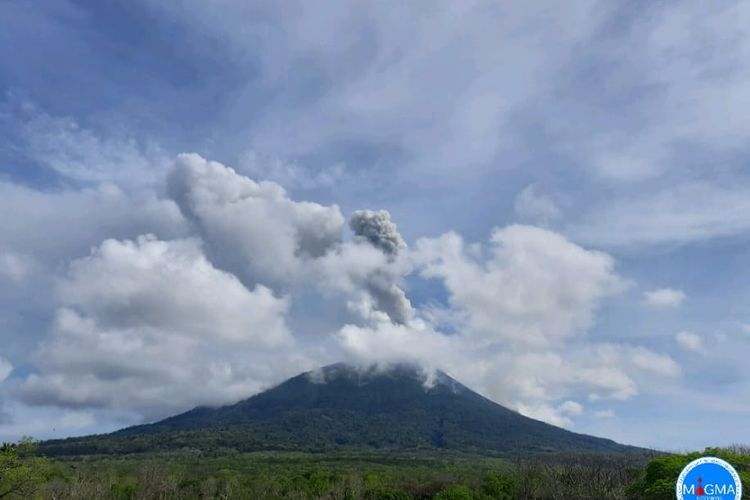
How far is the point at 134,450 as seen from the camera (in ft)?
589

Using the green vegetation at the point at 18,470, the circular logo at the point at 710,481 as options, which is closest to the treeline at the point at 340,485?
the green vegetation at the point at 18,470

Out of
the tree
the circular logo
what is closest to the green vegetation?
the tree

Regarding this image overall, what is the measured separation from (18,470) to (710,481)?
4241cm

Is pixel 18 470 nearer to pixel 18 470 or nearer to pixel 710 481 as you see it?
pixel 18 470

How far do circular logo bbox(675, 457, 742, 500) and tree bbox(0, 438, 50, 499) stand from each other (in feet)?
135

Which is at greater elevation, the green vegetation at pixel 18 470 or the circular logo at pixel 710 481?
the circular logo at pixel 710 481

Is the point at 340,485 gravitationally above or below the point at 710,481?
below

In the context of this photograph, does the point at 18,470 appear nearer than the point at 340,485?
Yes

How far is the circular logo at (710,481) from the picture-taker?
11148mm

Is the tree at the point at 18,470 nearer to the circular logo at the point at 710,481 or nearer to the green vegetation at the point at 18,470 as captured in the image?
the green vegetation at the point at 18,470

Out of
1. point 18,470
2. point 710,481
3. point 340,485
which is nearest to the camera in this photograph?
point 710,481

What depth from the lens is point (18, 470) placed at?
4100 cm

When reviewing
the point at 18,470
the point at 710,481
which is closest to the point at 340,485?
the point at 18,470

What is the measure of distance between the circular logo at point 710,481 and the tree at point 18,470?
41132mm
